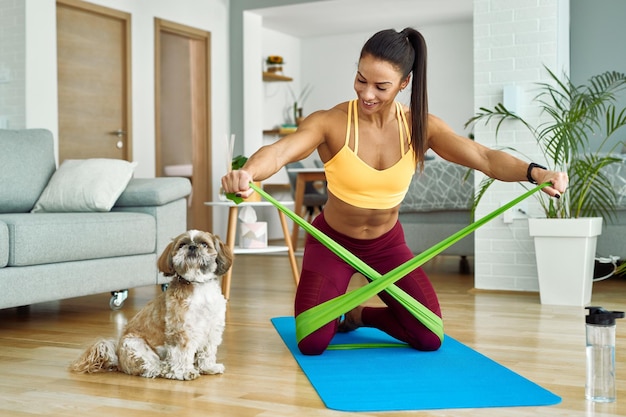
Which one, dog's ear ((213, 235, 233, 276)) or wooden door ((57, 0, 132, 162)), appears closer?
dog's ear ((213, 235, 233, 276))

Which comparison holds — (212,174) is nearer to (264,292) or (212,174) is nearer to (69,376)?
(264,292)

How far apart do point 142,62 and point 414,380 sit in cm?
517

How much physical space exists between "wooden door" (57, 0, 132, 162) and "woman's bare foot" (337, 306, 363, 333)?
3.65 m

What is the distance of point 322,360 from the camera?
2.71 meters

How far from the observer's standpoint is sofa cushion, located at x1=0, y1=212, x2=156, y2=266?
11.1 ft

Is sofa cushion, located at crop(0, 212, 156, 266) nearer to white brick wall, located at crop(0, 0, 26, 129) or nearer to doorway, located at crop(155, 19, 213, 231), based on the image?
white brick wall, located at crop(0, 0, 26, 129)

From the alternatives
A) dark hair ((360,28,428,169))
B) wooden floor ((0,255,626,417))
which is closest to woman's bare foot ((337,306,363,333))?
wooden floor ((0,255,626,417))

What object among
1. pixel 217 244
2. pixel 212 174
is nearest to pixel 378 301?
pixel 217 244

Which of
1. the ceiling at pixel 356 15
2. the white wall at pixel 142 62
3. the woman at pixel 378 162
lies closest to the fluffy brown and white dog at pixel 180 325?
the woman at pixel 378 162

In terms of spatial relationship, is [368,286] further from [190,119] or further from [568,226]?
[190,119]

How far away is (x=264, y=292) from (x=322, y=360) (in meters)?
2.03

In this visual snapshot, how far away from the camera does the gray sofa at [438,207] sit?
5438 mm

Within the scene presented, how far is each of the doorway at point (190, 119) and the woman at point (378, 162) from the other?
16.1 feet

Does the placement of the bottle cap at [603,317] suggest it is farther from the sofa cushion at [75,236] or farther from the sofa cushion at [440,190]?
the sofa cushion at [440,190]
